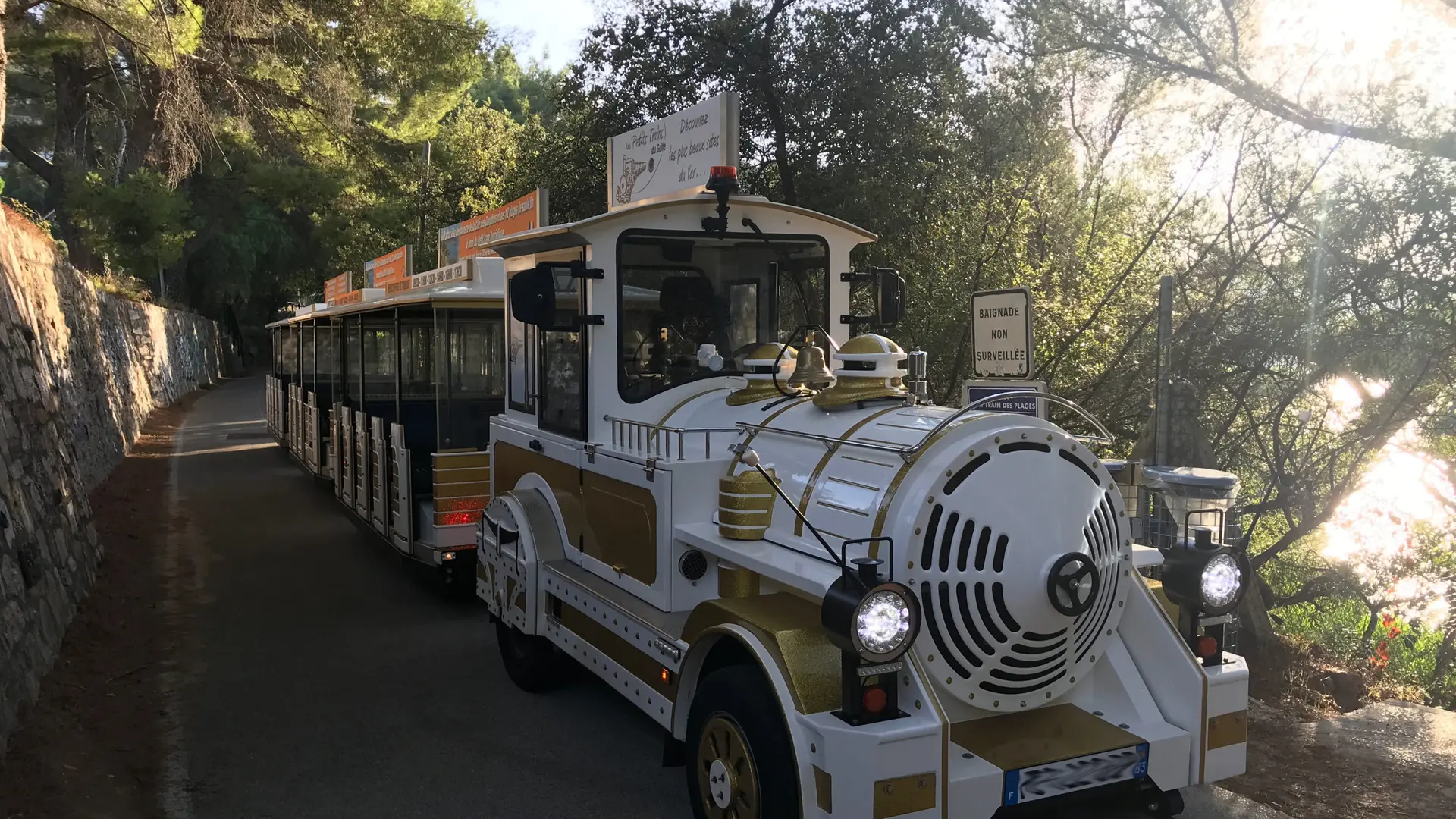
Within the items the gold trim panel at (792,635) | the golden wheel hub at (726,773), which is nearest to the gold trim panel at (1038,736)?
the gold trim panel at (792,635)

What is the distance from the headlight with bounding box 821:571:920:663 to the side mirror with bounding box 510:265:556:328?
2479 millimetres

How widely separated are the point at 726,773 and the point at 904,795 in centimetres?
74

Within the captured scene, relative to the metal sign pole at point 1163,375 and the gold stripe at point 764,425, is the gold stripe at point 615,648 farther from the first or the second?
the metal sign pole at point 1163,375

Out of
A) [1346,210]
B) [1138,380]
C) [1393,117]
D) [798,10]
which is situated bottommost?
[1138,380]

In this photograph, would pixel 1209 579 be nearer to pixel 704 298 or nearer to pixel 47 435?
pixel 704 298

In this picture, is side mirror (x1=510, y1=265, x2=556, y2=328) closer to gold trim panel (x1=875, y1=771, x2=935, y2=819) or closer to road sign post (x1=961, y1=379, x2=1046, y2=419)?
road sign post (x1=961, y1=379, x2=1046, y2=419)

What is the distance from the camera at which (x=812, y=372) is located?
4.71m

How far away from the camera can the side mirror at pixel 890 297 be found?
5.42 meters

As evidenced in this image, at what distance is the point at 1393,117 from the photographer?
8.05 meters

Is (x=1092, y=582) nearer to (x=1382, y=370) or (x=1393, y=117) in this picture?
(x=1382, y=370)

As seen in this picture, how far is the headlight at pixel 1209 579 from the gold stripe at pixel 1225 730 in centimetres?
36

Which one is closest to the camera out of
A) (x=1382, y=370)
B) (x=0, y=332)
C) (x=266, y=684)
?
(x=266, y=684)

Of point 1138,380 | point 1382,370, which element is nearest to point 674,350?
point 1138,380

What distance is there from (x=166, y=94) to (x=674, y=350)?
9.88m
